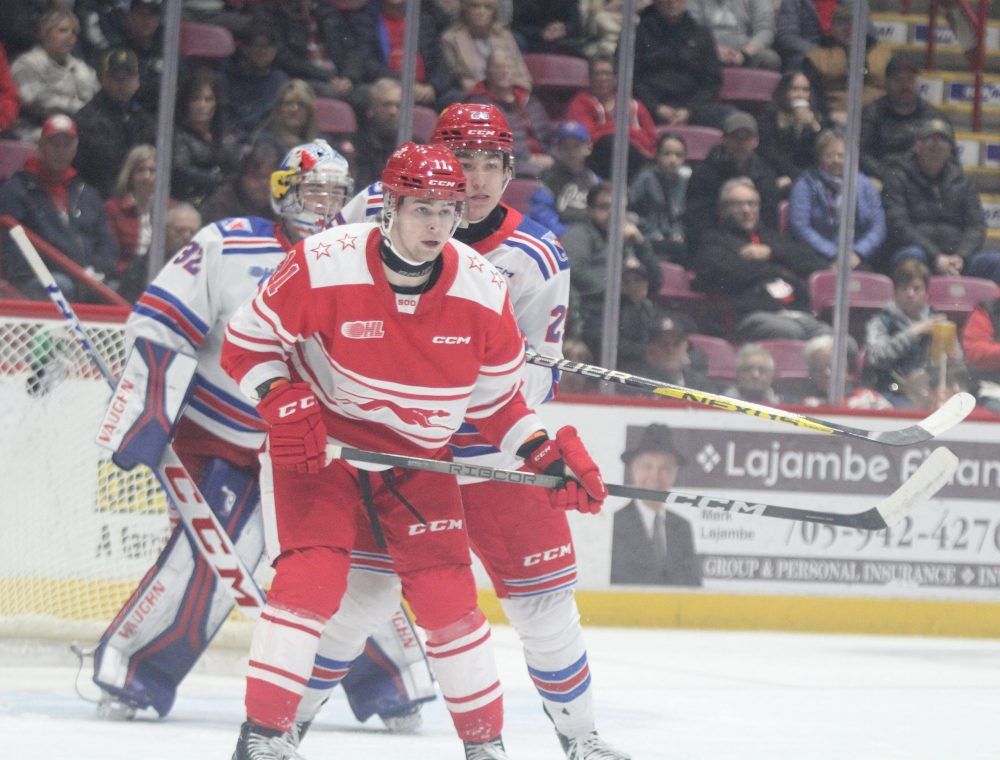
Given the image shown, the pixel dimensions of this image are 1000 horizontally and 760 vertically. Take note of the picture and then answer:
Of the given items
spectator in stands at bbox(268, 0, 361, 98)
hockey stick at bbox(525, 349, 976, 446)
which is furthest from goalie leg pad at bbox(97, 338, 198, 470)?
spectator in stands at bbox(268, 0, 361, 98)

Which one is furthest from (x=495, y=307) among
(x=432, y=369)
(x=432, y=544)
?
(x=432, y=544)

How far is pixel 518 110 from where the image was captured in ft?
18.7

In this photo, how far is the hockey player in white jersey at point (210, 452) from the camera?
3367 mm

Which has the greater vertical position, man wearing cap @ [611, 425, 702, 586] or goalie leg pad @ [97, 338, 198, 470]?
goalie leg pad @ [97, 338, 198, 470]

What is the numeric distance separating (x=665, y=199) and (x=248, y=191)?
4.45ft

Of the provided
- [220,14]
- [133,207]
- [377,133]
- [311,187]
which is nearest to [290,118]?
[377,133]

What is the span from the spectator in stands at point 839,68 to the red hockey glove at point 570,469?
3.23 m

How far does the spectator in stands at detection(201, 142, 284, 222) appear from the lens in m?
5.06

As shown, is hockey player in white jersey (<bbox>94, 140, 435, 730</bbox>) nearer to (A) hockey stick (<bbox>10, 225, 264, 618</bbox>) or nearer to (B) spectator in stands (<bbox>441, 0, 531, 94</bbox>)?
(A) hockey stick (<bbox>10, 225, 264, 618</bbox>)

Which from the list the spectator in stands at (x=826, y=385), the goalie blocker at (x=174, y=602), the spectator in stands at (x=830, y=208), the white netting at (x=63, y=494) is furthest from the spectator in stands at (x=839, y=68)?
the goalie blocker at (x=174, y=602)

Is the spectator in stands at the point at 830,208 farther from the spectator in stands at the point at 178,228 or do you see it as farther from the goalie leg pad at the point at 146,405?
the goalie leg pad at the point at 146,405

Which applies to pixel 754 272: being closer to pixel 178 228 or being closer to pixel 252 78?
pixel 252 78

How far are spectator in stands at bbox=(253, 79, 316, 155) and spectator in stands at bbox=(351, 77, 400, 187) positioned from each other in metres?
0.16

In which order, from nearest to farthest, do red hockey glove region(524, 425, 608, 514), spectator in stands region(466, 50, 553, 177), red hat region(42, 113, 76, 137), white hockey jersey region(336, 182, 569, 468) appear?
red hockey glove region(524, 425, 608, 514) < white hockey jersey region(336, 182, 569, 468) < red hat region(42, 113, 76, 137) < spectator in stands region(466, 50, 553, 177)
